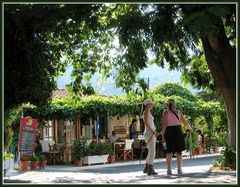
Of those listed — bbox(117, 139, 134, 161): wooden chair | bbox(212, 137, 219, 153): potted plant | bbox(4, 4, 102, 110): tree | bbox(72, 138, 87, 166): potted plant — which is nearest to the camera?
bbox(4, 4, 102, 110): tree

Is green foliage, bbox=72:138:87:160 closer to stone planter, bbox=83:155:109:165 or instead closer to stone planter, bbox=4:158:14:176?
stone planter, bbox=83:155:109:165

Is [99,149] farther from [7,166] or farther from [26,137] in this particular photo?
[7,166]

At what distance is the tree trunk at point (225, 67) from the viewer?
11.3 m

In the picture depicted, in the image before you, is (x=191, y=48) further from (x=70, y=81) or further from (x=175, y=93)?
(x=175, y=93)

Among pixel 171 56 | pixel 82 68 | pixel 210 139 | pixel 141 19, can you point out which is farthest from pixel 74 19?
pixel 210 139

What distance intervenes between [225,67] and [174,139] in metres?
2.07

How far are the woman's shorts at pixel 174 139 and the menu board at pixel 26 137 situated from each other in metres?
6.61

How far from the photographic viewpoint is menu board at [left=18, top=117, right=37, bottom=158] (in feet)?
53.2

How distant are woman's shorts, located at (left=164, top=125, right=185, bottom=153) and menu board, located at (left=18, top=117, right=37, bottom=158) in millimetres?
6610

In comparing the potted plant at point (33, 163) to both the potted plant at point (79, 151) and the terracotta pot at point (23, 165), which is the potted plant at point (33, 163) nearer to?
the terracotta pot at point (23, 165)

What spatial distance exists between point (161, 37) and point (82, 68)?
627 cm

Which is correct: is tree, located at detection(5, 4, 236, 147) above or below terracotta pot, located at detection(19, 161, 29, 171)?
above

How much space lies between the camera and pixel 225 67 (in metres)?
11.4

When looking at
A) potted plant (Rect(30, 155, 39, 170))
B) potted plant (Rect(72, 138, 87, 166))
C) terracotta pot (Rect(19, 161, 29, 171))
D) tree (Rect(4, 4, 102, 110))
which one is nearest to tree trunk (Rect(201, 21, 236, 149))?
tree (Rect(4, 4, 102, 110))
